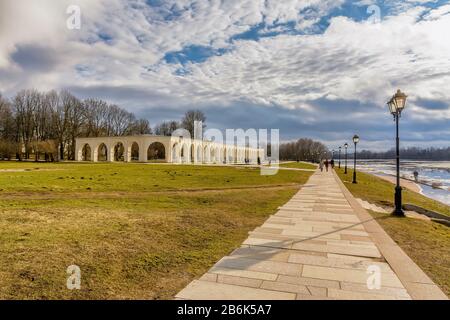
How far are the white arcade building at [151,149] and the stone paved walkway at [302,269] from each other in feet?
154

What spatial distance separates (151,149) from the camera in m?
72.4

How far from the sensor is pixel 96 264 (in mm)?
4238

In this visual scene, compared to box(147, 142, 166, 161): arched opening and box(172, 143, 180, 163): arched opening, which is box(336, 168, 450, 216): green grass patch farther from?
box(147, 142, 166, 161): arched opening

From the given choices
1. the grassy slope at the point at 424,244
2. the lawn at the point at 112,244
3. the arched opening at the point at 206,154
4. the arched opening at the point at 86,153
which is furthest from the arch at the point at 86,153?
the grassy slope at the point at 424,244

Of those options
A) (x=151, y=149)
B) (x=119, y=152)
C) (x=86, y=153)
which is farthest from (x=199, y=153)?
(x=86, y=153)

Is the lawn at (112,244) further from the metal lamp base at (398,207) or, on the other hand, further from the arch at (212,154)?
the arch at (212,154)

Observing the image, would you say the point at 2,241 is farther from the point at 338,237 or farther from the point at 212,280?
the point at 338,237

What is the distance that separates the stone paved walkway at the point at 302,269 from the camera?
11.4 ft

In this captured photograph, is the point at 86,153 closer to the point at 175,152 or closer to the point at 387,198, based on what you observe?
the point at 175,152

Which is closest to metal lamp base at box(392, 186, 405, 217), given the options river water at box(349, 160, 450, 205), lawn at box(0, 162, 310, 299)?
lawn at box(0, 162, 310, 299)

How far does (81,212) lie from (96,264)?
13.1 ft

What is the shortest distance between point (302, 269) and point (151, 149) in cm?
7103
